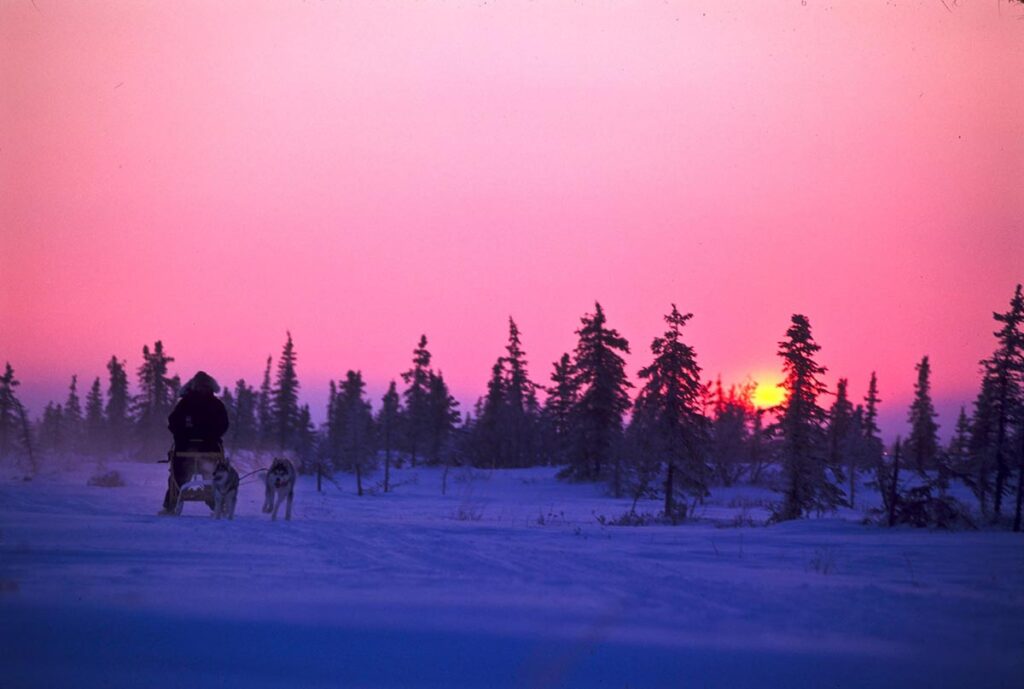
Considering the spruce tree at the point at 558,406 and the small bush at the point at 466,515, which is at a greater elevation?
the spruce tree at the point at 558,406

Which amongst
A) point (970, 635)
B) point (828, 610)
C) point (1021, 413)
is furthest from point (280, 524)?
point (1021, 413)

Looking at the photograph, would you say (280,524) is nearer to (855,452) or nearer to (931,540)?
(931,540)

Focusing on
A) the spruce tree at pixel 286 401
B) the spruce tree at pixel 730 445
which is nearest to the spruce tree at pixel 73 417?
the spruce tree at pixel 286 401

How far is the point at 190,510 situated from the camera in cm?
2153

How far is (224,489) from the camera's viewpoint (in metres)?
15.6

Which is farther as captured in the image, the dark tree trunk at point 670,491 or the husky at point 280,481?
the dark tree trunk at point 670,491

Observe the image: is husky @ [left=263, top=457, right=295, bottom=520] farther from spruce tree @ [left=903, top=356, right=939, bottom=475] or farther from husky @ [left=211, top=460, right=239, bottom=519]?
spruce tree @ [left=903, top=356, right=939, bottom=475]

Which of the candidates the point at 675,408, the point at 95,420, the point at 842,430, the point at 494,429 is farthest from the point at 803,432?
the point at 95,420

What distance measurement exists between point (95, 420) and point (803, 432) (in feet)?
246

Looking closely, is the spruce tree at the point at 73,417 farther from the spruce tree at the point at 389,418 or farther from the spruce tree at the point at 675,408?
the spruce tree at the point at 675,408

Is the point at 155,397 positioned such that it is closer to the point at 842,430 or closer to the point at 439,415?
the point at 439,415

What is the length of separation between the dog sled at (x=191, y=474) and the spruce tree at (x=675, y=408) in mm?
17789

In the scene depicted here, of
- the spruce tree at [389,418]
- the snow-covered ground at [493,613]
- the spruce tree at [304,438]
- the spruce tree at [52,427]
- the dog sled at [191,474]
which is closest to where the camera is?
the snow-covered ground at [493,613]

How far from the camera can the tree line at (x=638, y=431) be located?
19.3 m
